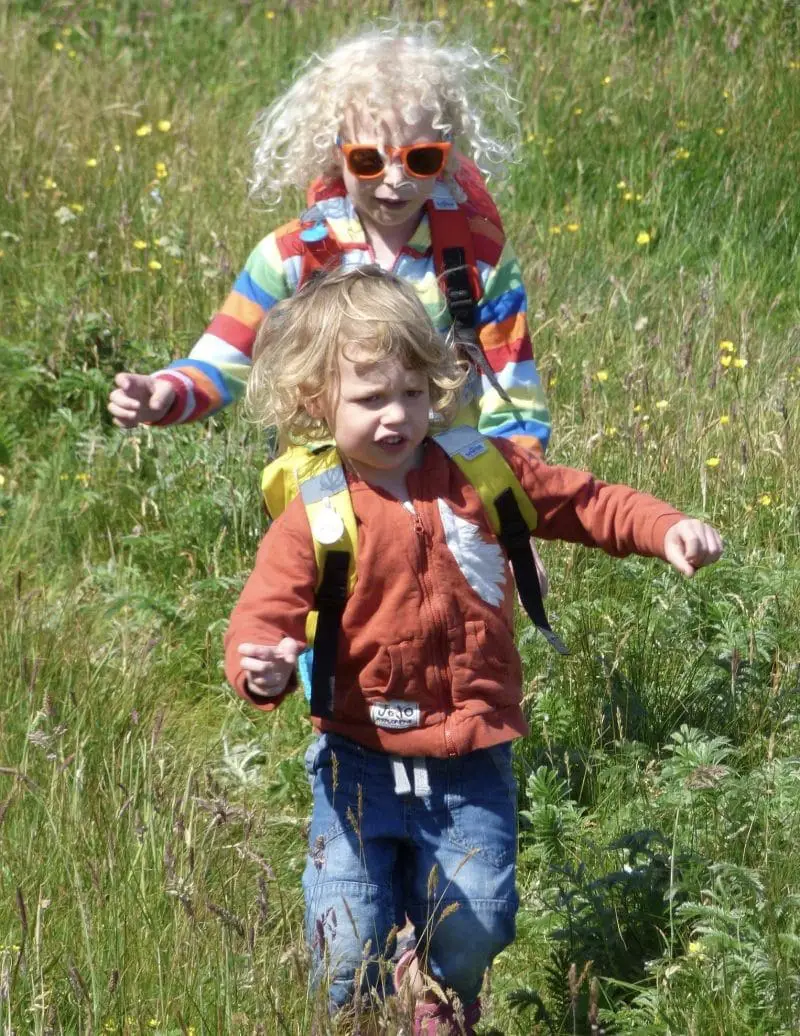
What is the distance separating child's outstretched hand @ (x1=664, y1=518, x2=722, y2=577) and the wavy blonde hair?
1.54 ft

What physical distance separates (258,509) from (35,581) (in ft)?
2.23

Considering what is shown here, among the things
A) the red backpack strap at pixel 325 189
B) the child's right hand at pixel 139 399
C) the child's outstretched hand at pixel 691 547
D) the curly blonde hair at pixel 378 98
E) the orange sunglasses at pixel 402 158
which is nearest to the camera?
the child's outstretched hand at pixel 691 547

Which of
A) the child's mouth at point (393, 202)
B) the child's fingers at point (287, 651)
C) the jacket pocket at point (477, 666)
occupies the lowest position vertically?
the jacket pocket at point (477, 666)

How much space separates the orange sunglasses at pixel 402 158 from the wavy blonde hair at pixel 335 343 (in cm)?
55

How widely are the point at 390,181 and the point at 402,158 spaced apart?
0.06m

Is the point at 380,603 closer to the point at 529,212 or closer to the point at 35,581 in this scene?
the point at 35,581

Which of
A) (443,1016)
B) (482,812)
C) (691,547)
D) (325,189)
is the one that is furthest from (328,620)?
(325,189)

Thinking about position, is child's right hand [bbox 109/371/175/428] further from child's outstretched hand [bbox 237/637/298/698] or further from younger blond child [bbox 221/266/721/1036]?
child's outstretched hand [bbox 237/637/298/698]

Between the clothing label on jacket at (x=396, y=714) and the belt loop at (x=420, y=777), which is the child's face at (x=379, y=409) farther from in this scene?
the belt loop at (x=420, y=777)

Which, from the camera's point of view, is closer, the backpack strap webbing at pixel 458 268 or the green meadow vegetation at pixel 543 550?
the green meadow vegetation at pixel 543 550

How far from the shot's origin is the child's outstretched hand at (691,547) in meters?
2.55

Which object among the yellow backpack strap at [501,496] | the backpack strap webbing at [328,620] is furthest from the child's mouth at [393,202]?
the backpack strap webbing at [328,620]

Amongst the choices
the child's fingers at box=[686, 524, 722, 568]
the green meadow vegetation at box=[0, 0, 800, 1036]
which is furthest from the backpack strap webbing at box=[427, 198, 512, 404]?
the green meadow vegetation at box=[0, 0, 800, 1036]

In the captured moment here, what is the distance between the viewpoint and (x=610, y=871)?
3119mm
